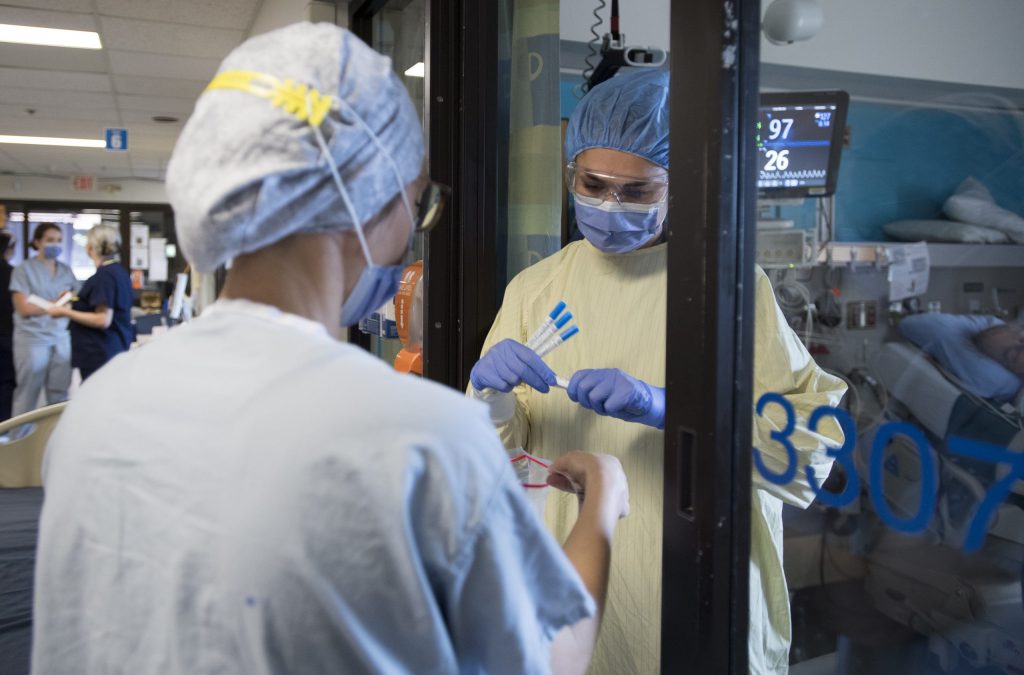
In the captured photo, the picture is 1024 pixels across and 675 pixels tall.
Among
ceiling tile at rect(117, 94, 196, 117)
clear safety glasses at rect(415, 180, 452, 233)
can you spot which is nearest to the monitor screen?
clear safety glasses at rect(415, 180, 452, 233)

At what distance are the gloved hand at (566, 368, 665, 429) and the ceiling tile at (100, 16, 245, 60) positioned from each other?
3649 millimetres

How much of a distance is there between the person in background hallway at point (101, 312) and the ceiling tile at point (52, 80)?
1.01m

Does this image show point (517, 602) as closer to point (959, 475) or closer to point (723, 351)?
point (723, 351)

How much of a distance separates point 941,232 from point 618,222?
0.50 meters

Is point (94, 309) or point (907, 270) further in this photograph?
point (94, 309)

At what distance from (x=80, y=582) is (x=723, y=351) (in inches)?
27.5

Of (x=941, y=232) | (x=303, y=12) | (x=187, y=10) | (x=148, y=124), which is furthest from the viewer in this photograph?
(x=148, y=124)

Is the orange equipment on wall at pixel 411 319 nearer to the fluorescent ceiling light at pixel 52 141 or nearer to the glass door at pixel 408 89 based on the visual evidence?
the glass door at pixel 408 89

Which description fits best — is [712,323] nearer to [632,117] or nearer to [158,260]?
[632,117]

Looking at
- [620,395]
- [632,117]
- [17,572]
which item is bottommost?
[17,572]

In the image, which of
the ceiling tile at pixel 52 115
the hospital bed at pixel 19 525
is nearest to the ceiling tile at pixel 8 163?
the ceiling tile at pixel 52 115

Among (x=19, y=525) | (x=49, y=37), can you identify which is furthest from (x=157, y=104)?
(x=19, y=525)

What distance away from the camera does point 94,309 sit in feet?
16.2

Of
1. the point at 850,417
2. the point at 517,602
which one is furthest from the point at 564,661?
the point at 850,417
